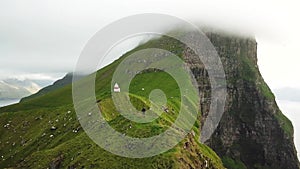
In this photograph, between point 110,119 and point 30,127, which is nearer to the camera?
point 110,119

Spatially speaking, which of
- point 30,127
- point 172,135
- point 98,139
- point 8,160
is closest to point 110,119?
point 98,139

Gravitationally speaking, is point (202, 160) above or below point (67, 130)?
above

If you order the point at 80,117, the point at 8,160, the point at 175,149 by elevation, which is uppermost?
the point at 175,149

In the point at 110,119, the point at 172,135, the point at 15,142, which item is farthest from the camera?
the point at 15,142

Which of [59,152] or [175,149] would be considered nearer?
[175,149]

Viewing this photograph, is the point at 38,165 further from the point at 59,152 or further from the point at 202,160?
the point at 202,160

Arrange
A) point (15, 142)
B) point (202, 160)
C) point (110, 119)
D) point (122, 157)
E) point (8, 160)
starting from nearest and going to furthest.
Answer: point (122, 157) → point (202, 160) → point (110, 119) → point (8, 160) → point (15, 142)

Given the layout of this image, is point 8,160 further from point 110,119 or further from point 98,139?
point 98,139

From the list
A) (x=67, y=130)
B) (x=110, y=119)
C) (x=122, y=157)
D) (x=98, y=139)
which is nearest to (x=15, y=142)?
(x=67, y=130)

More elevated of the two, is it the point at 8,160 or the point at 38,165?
the point at 38,165
